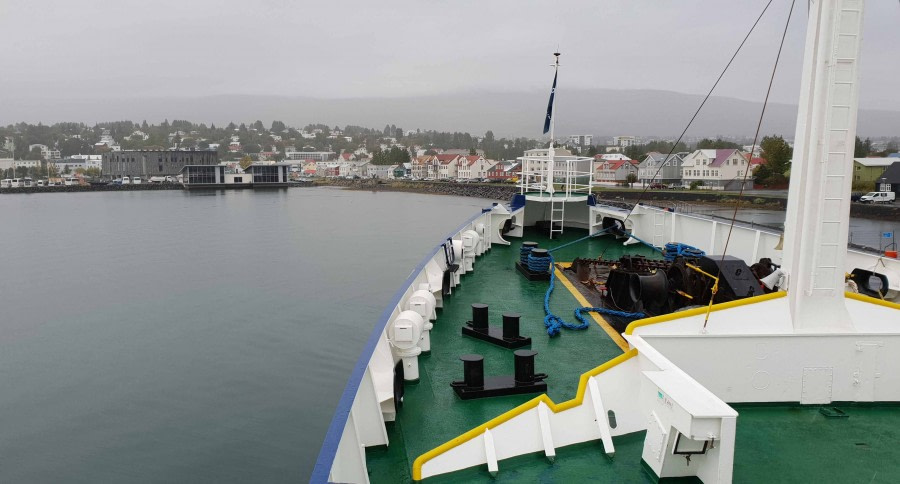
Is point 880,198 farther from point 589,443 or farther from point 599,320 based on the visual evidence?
point 589,443

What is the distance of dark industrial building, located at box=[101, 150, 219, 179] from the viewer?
391ft

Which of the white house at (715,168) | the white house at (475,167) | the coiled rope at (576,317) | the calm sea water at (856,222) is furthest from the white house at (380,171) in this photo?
the coiled rope at (576,317)

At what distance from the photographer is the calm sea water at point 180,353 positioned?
31.3ft

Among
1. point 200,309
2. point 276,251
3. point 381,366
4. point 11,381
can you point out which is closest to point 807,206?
point 381,366

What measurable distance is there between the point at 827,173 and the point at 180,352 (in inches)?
559

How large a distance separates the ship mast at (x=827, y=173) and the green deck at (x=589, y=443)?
77cm

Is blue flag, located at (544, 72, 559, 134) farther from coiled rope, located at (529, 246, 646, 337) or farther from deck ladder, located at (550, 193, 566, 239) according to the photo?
coiled rope, located at (529, 246, 646, 337)

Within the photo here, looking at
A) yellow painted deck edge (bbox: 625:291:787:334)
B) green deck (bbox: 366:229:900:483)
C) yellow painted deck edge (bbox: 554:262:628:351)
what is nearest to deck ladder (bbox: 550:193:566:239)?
yellow painted deck edge (bbox: 554:262:628:351)

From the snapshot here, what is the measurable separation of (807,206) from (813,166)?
0.98ft

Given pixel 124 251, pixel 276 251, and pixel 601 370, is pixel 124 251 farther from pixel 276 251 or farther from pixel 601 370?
pixel 601 370

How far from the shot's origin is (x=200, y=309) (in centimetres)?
1881

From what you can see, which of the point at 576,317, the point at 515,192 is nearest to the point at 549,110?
the point at 576,317

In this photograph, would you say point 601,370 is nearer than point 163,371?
Yes

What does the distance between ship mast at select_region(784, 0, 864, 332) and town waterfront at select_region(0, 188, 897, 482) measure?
7.31m
